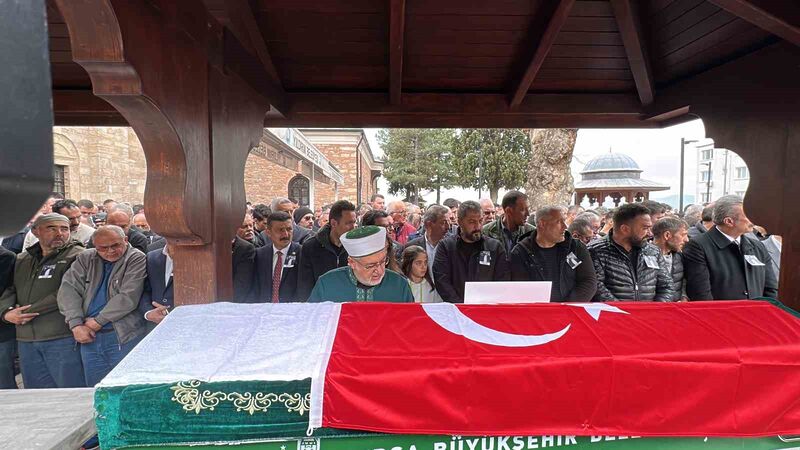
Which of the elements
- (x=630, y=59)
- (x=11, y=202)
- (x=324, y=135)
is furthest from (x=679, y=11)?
(x=324, y=135)

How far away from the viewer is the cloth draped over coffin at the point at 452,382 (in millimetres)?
1575

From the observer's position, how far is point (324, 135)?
23.5 m

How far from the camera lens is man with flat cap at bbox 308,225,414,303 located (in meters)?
2.61

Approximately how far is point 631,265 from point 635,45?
5.32 feet

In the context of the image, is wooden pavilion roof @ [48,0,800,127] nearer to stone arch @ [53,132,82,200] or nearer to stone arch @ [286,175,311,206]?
stone arch @ [53,132,82,200]

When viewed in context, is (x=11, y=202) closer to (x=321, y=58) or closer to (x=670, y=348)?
(x=670, y=348)

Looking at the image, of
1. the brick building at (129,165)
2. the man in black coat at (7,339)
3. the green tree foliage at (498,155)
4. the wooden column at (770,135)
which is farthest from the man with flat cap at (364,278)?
the green tree foliage at (498,155)

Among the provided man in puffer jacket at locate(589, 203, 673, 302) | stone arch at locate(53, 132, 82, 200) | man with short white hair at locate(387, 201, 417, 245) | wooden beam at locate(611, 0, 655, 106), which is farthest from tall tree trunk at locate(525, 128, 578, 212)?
stone arch at locate(53, 132, 82, 200)

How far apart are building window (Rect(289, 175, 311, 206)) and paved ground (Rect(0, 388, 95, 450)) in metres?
19.6

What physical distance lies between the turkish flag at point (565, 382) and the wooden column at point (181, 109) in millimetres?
880

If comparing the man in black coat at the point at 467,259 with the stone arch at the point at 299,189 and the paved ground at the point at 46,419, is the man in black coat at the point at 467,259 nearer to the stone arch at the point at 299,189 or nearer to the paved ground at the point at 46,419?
the paved ground at the point at 46,419

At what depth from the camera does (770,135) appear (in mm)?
2562

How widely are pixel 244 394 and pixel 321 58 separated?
2.39m

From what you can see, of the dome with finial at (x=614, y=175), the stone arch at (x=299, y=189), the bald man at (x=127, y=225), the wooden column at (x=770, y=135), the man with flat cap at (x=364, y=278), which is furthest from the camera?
the stone arch at (x=299, y=189)
